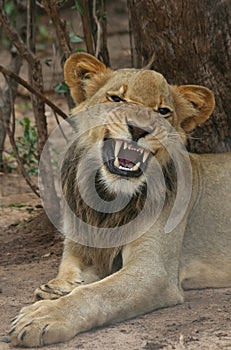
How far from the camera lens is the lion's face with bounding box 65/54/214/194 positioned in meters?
4.06

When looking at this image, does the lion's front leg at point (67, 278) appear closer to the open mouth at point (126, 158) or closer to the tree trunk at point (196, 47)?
the open mouth at point (126, 158)

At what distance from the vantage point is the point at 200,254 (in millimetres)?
4617

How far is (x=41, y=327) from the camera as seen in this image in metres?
3.55

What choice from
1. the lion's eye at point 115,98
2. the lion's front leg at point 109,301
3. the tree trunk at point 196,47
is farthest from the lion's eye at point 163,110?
the tree trunk at point 196,47

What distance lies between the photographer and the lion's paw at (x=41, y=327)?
11.6 ft

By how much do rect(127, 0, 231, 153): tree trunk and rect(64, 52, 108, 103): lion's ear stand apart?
753 mm

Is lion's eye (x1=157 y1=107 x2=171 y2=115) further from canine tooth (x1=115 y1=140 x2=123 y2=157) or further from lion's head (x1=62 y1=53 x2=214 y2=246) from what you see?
canine tooth (x1=115 y1=140 x2=123 y2=157)

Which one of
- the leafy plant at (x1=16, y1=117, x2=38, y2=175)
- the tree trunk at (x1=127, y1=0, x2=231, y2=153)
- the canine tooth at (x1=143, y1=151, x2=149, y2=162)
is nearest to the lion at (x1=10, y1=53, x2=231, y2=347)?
the canine tooth at (x1=143, y1=151, x2=149, y2=162)

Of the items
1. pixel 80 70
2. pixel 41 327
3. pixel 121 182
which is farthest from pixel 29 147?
pixel 41 327

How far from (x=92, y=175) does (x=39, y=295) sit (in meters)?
0.66

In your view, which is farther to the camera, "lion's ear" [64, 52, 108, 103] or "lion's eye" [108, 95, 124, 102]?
"lion's ear" [64, 52, 108, 103]

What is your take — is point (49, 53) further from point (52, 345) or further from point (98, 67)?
point (52, 345)

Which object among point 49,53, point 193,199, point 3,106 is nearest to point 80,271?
point 193,199

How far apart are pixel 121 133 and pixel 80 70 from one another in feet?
2.20
